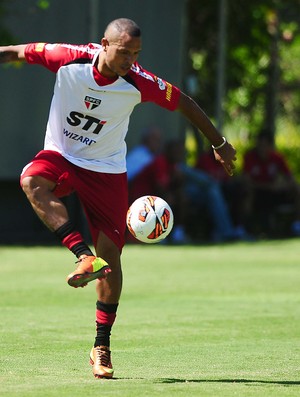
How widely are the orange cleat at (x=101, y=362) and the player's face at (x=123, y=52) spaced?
1.95 metres

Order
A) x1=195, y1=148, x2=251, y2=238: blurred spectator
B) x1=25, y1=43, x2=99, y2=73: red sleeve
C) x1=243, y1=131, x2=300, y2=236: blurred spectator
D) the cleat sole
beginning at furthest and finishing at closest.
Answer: x1=243, y1=131, x2=300, y2=236: blurred spectator, x1=195, y1=148, x2=251, y2=238: blurred spectator, x1=25, y1=43, x2=99, y2=73: red sleeve, the cleat sole

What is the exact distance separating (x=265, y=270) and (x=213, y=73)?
11.5 meters

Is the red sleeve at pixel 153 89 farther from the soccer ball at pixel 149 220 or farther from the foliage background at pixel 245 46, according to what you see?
the foliage background at pixel 245 46

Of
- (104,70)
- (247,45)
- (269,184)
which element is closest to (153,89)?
(104,70)

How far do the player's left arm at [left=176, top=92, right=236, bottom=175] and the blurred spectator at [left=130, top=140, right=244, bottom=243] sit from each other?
37.4 ft

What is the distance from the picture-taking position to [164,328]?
405 inches

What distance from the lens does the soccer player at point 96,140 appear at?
7.81 meters

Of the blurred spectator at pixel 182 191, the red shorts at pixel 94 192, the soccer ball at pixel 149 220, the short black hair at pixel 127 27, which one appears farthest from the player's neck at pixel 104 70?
the blurred spectator at pixel 182 191

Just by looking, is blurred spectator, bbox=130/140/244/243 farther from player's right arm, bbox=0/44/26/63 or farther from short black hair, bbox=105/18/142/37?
short black hair, bbox=105/18/142/37

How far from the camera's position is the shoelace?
7.75 m

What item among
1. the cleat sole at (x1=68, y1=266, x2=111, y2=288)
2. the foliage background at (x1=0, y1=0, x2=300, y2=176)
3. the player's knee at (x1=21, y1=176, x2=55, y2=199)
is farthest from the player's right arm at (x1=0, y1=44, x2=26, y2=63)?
the foliage background at (x1=0, y1=0, x2=300, y2=176)

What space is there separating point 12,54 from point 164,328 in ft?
10.7

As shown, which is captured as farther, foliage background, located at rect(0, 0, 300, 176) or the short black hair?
foliage background, located at rect(0, 0, 300, 176)

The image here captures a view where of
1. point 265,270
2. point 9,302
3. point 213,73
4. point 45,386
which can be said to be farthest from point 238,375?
point 213,73
